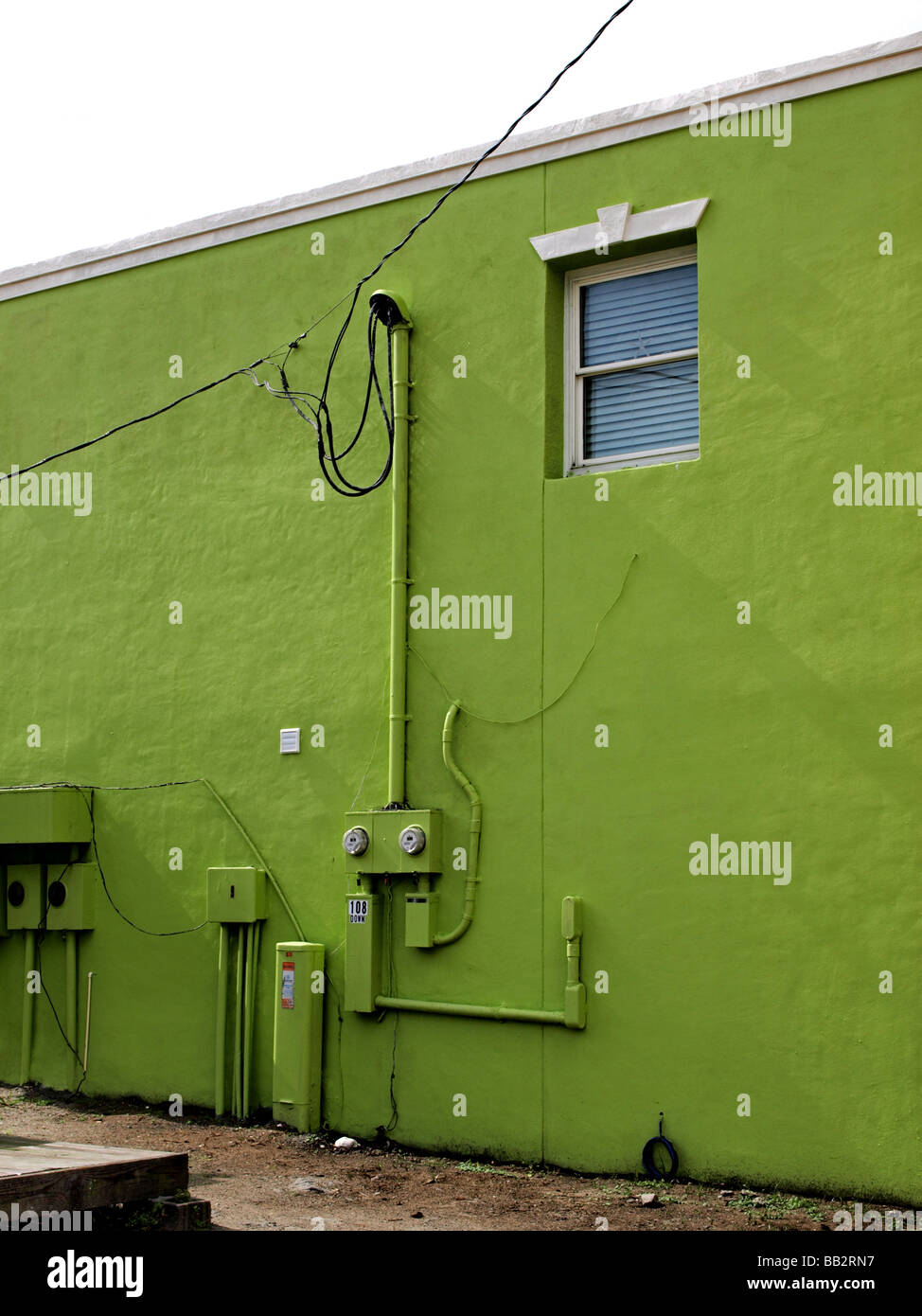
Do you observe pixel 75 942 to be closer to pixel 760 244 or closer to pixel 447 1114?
A: pixel 447 1114

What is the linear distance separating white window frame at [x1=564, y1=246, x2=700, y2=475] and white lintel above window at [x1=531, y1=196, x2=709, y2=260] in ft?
0.65

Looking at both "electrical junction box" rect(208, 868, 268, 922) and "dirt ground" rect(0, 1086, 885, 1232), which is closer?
"dirt ground" rect(0, 1086, 885, 1232)

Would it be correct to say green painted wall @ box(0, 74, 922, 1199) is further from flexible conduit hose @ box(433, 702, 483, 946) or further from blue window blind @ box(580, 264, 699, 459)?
blue window blind @ box(580, 264, 699, 459)

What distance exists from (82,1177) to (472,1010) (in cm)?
308

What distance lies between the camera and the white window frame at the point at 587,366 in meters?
8.62

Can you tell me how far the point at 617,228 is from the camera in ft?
28.1

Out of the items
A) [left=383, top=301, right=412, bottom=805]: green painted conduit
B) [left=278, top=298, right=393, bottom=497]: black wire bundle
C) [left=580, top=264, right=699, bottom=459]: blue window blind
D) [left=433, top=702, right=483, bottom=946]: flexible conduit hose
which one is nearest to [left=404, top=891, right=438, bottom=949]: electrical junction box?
[left=433, top=702, right=483, bottom=946]: flexible conduit hose

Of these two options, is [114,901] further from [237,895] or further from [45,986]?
[237,895]

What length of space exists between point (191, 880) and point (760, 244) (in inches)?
223

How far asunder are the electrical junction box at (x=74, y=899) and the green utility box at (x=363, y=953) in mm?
2355

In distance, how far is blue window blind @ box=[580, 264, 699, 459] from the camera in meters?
8.52

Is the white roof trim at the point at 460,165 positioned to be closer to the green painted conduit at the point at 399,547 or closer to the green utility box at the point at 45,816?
the green painted conduit at the point at 399,547

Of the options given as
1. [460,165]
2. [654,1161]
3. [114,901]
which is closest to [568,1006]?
[654,1161]

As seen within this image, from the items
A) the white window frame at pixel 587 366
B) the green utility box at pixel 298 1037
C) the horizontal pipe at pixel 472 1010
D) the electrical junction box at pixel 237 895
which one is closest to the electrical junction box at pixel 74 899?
the electrical junction box at pixel 237 895
